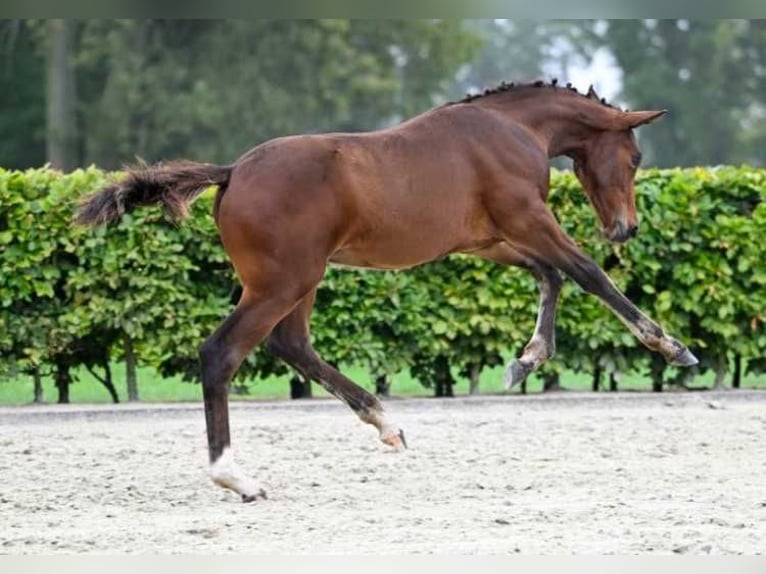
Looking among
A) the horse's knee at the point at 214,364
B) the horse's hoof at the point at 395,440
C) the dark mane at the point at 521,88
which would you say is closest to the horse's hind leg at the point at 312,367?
the horse's hoof at the point at 395,440

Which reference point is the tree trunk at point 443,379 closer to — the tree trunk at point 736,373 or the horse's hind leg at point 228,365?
the tree trunk at point 736,373

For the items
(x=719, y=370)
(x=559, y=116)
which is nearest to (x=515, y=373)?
(x=559, y=116)

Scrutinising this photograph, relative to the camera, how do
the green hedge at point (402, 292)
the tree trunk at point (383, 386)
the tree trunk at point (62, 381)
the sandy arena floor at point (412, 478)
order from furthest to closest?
the tree trunk at point (383, 386) → the tree trunk at point (62, 381) → the green hedge at point (402, 292) → the sandy arena floor at point (412, 478)

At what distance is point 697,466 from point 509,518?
1961 mm

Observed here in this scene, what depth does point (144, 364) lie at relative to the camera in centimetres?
1044

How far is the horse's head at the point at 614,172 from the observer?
7547 millimetres

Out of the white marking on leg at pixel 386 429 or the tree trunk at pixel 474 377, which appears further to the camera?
the tree trunk at pixel 474 377

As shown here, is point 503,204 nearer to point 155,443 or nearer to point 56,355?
point 155,443

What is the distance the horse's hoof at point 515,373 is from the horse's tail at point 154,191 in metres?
1.75

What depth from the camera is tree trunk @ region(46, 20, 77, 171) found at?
90.9ft

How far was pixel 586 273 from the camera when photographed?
7.02m

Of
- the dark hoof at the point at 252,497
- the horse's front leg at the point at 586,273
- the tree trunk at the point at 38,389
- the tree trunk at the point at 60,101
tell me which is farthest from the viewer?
the tree trunk at the point at 60,101

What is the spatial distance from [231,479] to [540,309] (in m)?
2.00

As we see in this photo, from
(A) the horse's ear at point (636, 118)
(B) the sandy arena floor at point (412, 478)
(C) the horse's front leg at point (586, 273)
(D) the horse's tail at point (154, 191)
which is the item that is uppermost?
(A) the horse's ear at point (636, 118)
